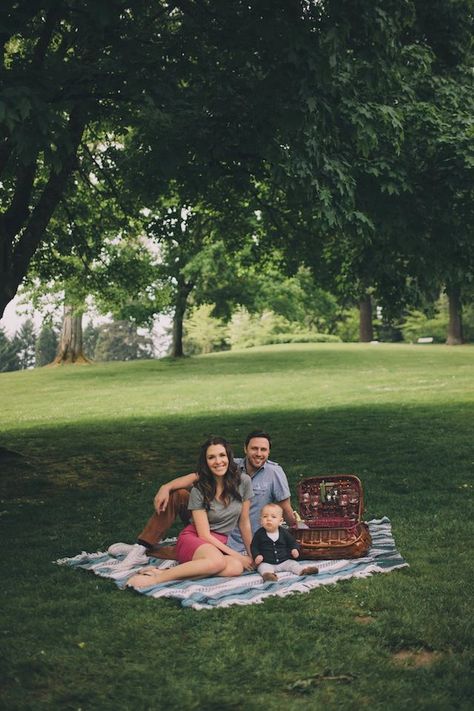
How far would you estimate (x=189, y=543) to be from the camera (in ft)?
23.1

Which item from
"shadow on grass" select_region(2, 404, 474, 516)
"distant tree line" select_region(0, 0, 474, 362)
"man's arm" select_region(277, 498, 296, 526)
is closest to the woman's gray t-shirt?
"man's arm" select_region(277, 498, 296, 526)

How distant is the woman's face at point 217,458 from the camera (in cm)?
706

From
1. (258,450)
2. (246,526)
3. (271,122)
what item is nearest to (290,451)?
(271,122)

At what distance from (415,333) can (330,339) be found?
9998 mm

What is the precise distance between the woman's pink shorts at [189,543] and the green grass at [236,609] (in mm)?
681

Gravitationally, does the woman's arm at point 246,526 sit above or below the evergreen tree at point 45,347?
below

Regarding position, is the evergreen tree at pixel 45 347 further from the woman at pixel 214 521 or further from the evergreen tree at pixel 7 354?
the woman at pixel 214 521

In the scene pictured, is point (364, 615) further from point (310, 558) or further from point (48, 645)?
point (48, 645)

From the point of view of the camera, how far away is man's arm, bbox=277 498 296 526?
766cm

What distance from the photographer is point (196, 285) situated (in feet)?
133

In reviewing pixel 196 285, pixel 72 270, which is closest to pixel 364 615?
pixel 72 270

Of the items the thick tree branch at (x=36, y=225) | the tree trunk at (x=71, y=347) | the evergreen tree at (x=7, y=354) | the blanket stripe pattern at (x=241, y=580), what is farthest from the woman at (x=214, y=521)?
the evergreen tree at (x=7, y=354)

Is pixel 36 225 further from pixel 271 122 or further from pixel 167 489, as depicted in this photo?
pixel 167 489

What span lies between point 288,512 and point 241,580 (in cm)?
115
